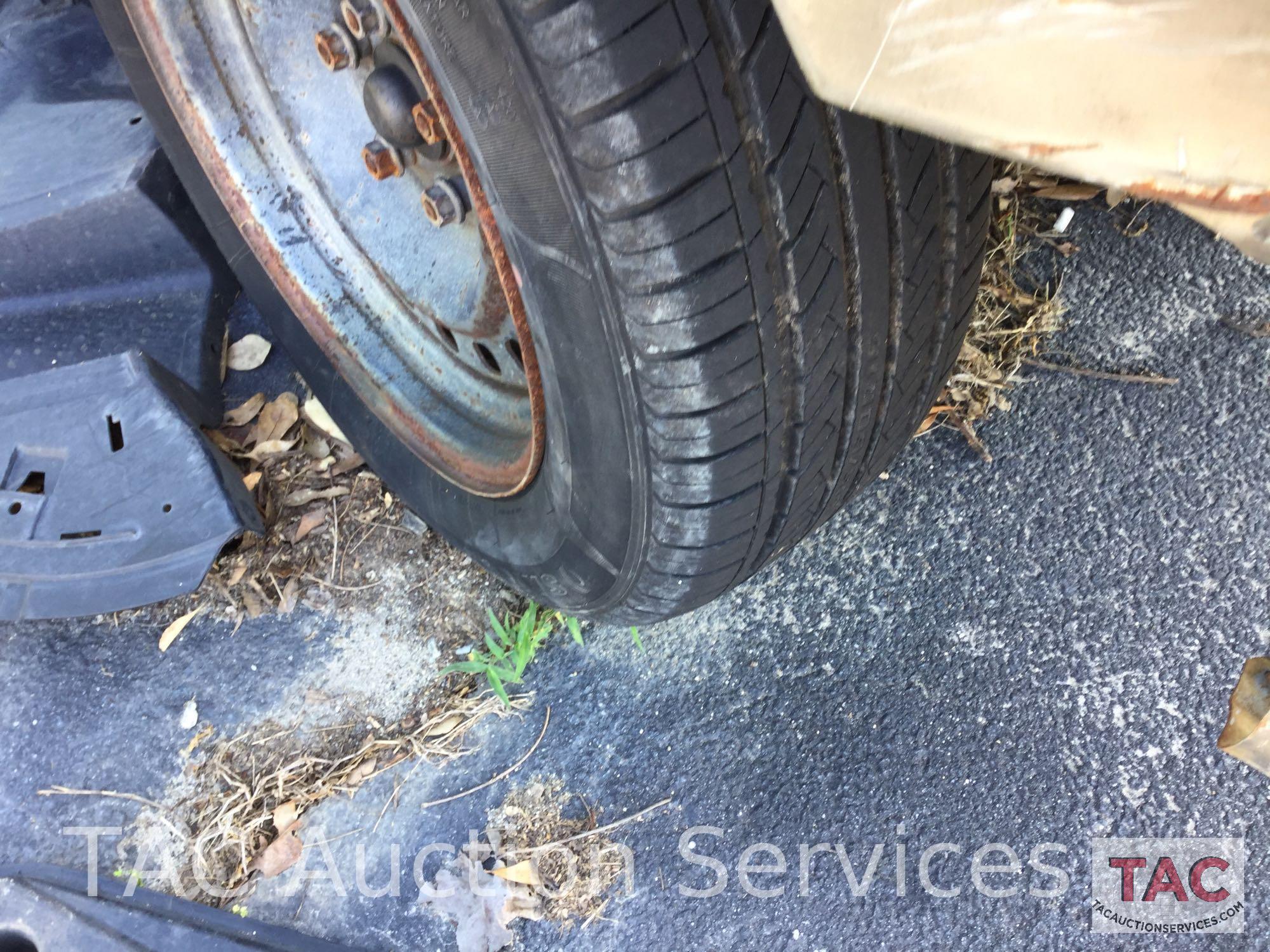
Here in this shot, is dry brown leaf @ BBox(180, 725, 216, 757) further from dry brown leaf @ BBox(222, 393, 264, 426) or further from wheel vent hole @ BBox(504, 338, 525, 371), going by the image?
wheel vent hole @ BBox(504, 338, 525, 371)

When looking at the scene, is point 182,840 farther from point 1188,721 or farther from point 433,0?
point 1188,721

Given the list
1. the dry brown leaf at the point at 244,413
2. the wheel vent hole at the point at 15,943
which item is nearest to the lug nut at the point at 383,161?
the dry brown leaf at the point at 244,413

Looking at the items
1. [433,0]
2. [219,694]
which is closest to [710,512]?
[433,0]

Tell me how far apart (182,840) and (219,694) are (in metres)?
0.25

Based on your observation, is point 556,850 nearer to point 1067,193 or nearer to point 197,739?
point 197,739

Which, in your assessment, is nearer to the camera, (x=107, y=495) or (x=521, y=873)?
(x=521, y=873)

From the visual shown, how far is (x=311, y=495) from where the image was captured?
175 centimetres

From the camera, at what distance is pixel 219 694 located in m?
1.57

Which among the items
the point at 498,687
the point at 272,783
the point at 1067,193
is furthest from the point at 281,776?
the point at 1067,193

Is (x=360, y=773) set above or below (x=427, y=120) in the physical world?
below

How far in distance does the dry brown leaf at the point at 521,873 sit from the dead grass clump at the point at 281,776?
0.20m

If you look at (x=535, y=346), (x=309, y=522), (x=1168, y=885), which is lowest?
(x=1168, y=885)

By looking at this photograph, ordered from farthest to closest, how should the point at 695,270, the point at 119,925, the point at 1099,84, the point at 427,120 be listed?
the point at 119,925 → the point at 427,120 → the point at 695,270 → the point at 1099,84

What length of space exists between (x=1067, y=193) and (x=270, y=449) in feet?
5.84
